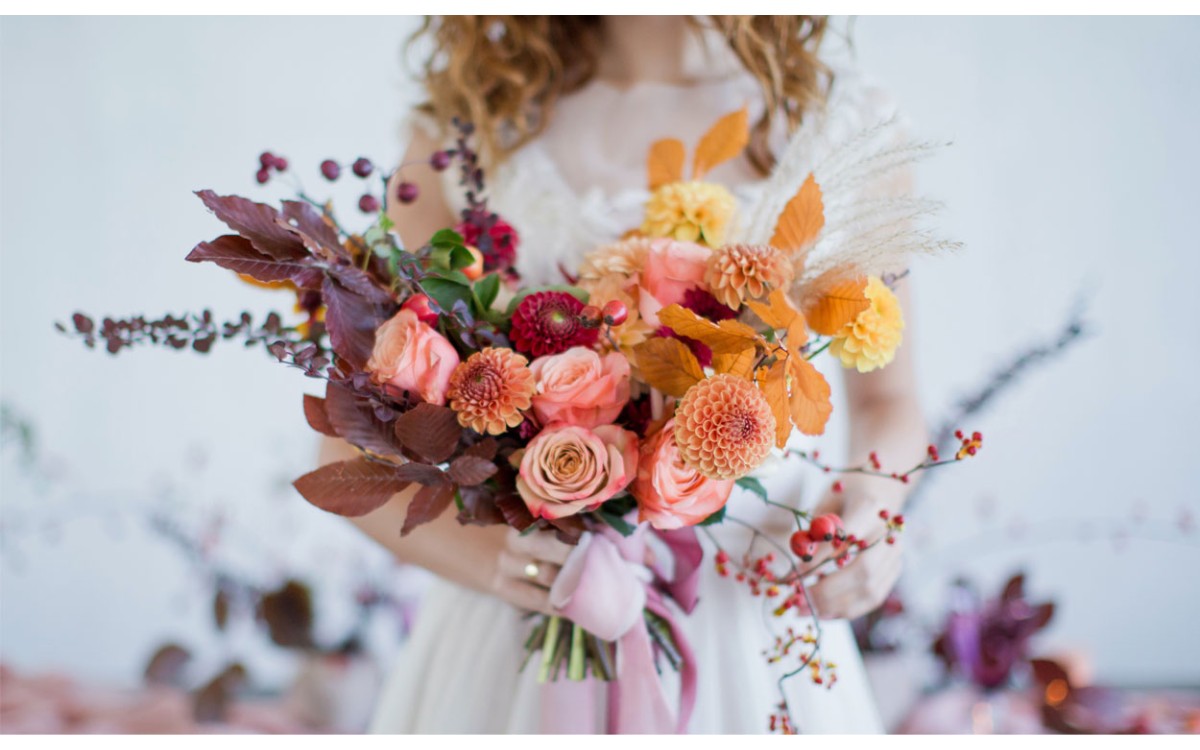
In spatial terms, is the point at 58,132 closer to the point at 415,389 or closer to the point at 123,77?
the point at 123,77

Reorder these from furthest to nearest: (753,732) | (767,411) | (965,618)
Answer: (965,618)
(753,732)
(767,411)

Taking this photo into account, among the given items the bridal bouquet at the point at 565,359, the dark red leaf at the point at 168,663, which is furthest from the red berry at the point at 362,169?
the dark red leaf at the point at 168,663

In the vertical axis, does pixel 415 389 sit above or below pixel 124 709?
above

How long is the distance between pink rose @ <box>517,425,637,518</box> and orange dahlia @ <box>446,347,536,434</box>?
3 centimetres

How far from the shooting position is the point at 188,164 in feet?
5.40

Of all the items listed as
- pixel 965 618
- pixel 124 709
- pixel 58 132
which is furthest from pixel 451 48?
pixel 124 709

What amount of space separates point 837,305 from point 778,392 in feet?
0.28

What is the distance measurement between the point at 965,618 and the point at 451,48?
1155mm

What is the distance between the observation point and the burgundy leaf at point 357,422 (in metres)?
0.54

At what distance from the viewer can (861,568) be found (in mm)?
757

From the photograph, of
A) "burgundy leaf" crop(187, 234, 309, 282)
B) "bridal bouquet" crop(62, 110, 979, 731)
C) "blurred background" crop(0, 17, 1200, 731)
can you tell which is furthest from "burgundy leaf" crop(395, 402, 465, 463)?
"blurred background" crop(0, 17, 1200, 731)

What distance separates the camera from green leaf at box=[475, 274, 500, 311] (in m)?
0.60

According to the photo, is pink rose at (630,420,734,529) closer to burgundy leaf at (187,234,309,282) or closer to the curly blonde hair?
burgundy leaf at (187,234,309,282)

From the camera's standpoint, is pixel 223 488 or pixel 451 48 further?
pixel 223 488
